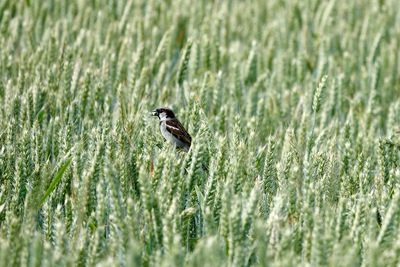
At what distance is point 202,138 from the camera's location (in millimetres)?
2717

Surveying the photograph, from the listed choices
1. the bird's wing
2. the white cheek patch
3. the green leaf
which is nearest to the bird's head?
the white cheek patch

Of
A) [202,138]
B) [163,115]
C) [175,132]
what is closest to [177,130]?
[175,132]

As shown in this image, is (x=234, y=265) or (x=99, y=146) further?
(x=99, y=146)

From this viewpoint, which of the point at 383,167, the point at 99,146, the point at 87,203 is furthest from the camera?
the point at 383,167

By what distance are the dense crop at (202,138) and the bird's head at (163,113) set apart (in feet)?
0.11

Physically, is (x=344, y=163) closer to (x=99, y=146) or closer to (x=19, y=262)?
(x=99, y=146)

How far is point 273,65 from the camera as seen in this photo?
521 centimetres

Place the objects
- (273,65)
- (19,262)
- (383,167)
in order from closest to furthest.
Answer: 1. (19,262)
2. (383,167)
3. (273,65)

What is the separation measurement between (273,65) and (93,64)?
127cm

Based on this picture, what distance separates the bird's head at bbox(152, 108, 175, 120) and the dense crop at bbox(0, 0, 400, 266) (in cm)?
3

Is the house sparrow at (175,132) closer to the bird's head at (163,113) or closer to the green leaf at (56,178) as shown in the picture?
the bird's head at (163,113)

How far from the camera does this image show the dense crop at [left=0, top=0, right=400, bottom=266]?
2.26 m

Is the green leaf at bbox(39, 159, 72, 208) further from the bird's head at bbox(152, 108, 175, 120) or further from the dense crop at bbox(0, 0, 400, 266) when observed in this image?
the bird's head at bbox(152, 108, 175, 120)

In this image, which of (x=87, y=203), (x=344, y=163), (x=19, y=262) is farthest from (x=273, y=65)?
(x=19, y=262)
